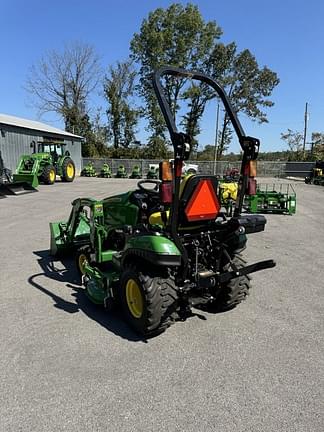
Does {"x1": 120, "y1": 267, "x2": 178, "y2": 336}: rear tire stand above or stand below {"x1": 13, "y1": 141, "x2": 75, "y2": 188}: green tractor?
below

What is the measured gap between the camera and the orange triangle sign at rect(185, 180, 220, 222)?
3.29 metres

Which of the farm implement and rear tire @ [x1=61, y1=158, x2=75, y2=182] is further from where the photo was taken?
rear tire @ [x1=61, y1=158, x2=75, y2=182]

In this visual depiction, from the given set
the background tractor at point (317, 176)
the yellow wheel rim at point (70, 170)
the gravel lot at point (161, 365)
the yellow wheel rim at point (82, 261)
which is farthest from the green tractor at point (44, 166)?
the background tractor at point (317, 176)

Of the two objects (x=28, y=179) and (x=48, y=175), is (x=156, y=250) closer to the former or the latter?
(x=28, y=179)

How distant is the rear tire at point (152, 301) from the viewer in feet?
10.6

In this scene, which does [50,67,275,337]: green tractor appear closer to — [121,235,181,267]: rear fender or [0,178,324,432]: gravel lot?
[121,235,181,267]: rear fender

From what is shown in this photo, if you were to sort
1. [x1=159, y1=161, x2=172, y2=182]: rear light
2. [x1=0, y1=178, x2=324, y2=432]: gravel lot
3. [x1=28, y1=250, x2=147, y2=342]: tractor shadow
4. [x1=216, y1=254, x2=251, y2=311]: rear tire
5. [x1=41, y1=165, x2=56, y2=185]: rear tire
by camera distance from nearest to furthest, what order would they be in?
[x1=0, y1=178, x2=324, y2=432]: gravel lot → [x1=159, y1=161, x2=172, y2=182]: rear light → [x1=28, y1=250, x2=147, y2=342]: tractor shadow → [x1=216, y1=254, x2=251, y2=311]: rear tire → [x1=41, y1=165, x2=56, y2=185]: rear tire

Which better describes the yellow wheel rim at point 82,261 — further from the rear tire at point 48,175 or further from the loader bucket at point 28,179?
the rear tire at point 48,175

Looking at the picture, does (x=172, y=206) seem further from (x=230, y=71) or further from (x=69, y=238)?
(x=230, y=71)

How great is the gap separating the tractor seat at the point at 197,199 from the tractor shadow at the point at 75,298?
125 centimetres

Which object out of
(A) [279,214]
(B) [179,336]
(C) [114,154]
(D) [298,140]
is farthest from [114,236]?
(D) [298,140]

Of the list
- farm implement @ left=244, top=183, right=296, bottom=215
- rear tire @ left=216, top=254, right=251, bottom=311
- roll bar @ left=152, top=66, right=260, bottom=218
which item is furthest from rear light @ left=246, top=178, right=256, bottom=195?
farm implement @ left=244, top=183, right=296, bottom=215

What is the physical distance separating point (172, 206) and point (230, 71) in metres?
42.9

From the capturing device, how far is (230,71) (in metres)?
41.6
